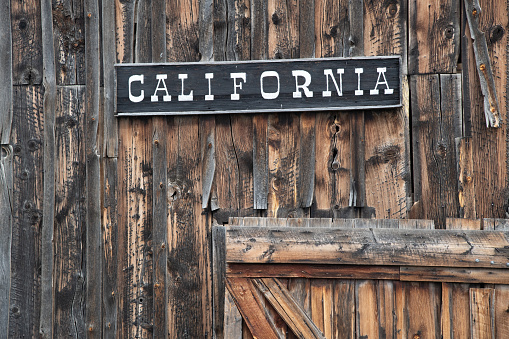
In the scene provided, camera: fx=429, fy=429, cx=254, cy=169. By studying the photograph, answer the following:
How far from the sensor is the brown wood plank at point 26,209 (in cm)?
307

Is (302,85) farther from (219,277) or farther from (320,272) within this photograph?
(219,277)

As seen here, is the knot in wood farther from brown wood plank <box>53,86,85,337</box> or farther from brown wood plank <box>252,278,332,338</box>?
brown wood plank <box>53,86,85,337</box>

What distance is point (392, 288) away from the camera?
2.76 meters

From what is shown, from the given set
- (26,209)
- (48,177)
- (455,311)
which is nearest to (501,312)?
(455,311)

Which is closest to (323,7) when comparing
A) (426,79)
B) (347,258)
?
(426,79)

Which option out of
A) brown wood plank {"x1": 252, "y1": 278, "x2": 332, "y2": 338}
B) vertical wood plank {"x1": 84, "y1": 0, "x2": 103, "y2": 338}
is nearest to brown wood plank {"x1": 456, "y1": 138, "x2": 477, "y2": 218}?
brown wood plank {"x1": 252, "y1": 278, "x2": 332, "y2": 338}

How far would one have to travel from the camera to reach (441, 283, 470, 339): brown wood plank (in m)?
2.74

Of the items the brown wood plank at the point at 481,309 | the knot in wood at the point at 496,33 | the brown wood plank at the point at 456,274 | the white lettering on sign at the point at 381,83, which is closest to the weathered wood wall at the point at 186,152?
the knot in wood at the point at 496,33

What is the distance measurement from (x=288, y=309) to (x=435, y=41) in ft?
6.91

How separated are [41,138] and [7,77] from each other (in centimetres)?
51

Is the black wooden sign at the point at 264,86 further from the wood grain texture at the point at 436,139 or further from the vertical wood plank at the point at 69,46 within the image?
the vertical wood plank at the point at 69,46

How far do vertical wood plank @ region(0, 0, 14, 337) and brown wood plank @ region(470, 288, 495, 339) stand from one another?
10.4ft

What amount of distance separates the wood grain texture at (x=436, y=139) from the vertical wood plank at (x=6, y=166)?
9.54ft

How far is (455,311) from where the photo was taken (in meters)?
2.74
